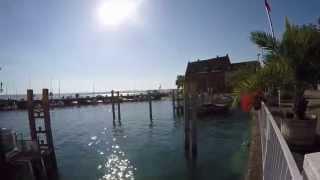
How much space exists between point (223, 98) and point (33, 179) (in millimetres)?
35467

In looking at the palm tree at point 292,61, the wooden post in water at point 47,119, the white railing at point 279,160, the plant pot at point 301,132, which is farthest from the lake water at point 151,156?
the white railing at point 279,160

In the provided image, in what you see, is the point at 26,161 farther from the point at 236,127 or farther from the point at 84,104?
the point at 84,104

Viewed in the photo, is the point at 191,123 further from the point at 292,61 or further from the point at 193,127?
the point at 292,61

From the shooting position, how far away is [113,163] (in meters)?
16.5

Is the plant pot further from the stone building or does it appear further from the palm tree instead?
the stone building

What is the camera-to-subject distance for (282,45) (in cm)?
966

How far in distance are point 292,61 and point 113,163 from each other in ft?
35.3

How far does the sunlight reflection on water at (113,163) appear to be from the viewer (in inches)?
555

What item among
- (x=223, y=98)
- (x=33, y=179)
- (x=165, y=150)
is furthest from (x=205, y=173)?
(x=223, y=98)

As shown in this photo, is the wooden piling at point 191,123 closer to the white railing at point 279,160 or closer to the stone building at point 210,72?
the white railing at point 279,160

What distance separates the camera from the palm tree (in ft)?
30.1

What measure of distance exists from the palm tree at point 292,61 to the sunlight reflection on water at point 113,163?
7.15 metres

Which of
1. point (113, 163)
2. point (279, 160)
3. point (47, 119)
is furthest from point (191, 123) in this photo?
point (279, 160)

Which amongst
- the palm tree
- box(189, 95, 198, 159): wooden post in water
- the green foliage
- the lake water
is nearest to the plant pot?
the palm tree
